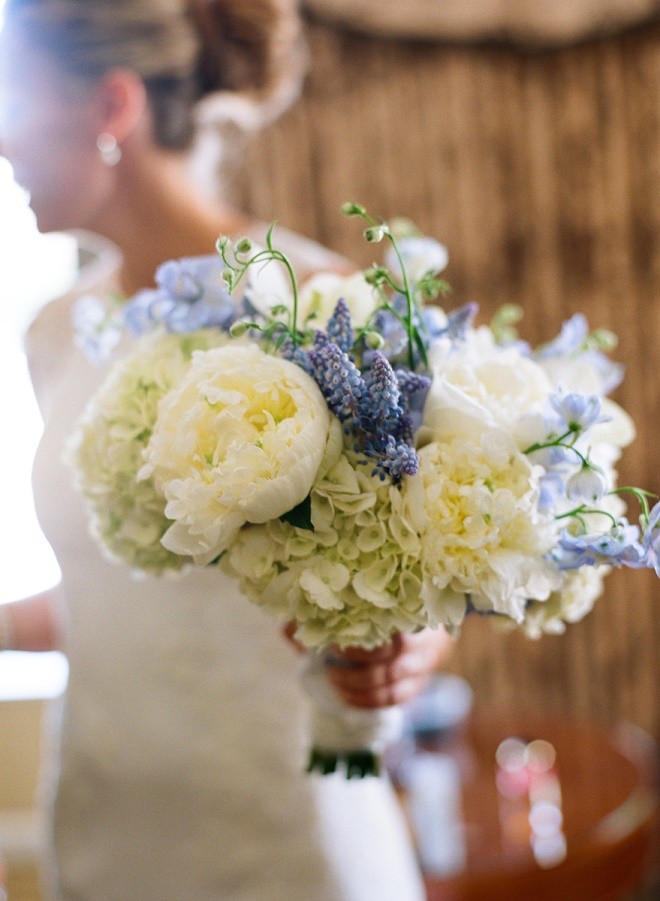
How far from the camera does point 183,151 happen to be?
132cm

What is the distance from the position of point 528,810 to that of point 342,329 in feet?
4.68

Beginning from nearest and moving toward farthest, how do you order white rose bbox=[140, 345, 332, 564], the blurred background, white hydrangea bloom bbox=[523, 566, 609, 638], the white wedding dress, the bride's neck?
white rose bbox=[140, 345, 332, 564] → white hydrangea bloom bbox=[523, 566, 609, 638] → the white wedding dress → the bride's neck → the blurred background

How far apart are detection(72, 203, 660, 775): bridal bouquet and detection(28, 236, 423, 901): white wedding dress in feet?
1.64

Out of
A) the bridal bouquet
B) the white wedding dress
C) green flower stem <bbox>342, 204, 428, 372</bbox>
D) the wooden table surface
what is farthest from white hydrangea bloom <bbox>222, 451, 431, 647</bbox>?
the wooden table surface

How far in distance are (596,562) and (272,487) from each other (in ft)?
0.77

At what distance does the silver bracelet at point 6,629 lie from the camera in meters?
1.34

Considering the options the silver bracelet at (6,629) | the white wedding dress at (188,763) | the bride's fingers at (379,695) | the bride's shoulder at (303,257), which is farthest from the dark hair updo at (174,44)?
the bride's fingers at (379,695)

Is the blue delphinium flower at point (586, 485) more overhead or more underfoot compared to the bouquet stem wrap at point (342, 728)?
more overhead

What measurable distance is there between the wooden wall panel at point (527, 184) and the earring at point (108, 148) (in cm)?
127

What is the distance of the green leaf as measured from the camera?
660mm

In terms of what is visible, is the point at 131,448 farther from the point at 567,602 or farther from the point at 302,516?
the point at 567,602

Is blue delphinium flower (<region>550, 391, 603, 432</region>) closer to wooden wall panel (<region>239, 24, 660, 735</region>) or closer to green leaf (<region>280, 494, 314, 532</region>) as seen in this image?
green leaf (<region>280, 494, 314, 532</region>)

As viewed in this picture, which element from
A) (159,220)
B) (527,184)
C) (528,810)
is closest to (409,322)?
(159,220)

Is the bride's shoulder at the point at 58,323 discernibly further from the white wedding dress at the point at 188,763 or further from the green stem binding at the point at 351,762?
the green stem binding at the point at 351,762
